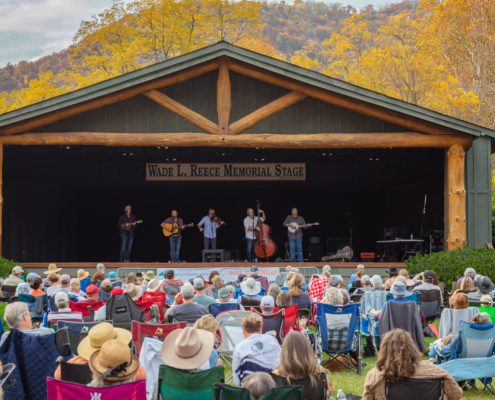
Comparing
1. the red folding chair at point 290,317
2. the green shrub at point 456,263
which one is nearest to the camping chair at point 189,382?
the red folding chair at point 290,317

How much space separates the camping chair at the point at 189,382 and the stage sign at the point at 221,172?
18.2 meters

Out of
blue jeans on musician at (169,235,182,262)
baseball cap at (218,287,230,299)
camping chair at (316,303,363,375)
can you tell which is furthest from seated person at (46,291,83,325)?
blue jeans on musician at (169,235,182,262)

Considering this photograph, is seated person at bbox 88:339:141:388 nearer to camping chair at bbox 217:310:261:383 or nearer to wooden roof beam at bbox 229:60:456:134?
camping chair at bbox 217:310:261:383

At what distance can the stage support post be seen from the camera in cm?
1922

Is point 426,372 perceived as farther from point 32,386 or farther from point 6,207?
point 6,207

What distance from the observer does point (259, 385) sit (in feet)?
17.0

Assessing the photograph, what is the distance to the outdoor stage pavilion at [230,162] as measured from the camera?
62.6 ft

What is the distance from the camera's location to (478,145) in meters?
19.7

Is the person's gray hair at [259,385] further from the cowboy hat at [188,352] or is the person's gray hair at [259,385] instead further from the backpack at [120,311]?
the backpack at [120,311]

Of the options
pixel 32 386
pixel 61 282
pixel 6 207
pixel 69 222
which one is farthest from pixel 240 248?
pixel 32 386

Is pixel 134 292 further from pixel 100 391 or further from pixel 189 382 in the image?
pixel 100 391

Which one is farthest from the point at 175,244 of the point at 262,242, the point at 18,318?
the point at 18,318

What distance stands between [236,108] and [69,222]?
390 inches

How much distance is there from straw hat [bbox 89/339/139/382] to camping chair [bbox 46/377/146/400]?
0.10m
